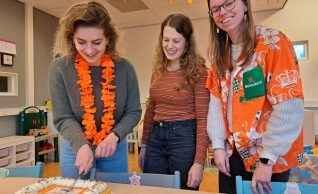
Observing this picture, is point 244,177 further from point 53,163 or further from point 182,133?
point 53,163

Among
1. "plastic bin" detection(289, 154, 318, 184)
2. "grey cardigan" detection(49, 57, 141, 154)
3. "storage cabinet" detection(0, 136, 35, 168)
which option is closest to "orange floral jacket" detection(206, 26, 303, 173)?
"grey cardigan" detection(49, 57, 141, 154)

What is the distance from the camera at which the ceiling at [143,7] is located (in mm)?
3818

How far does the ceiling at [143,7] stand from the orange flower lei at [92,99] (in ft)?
9.24

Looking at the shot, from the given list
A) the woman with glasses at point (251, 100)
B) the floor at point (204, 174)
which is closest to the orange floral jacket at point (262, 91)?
the woman with glasses at point (251, 100)

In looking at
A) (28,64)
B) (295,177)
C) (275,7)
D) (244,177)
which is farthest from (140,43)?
(244,177)

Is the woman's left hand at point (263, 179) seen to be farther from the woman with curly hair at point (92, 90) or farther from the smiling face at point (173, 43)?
the smiling face at point (173, 43)

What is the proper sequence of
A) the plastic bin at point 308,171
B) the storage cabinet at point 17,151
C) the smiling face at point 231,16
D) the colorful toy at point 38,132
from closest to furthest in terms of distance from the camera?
the smiling face at point 231,16 < the plastic bin at point 308,171 < the storage cabinet at point 17,151 < the colorful toy at point 38,132

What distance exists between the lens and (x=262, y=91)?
3.18ft

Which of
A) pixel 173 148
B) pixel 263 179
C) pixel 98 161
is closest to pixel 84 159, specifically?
pixel 98 161

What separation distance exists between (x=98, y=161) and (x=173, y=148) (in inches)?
15.0

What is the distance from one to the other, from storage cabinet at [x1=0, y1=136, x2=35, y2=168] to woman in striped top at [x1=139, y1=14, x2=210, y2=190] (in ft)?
8.34

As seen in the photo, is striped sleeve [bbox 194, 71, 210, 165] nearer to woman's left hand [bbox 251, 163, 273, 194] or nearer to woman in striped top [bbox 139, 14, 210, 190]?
woman in striped top [bbox 139, 14, 210, 190]

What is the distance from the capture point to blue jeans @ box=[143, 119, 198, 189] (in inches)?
50.9

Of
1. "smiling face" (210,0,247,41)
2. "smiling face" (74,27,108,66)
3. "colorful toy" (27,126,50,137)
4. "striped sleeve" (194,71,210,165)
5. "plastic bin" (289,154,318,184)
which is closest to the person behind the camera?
"smiling face" (210,0,247,41)
